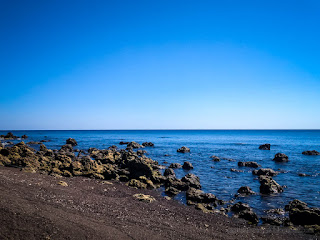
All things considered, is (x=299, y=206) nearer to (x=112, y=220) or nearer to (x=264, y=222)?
(x=264, y=222)

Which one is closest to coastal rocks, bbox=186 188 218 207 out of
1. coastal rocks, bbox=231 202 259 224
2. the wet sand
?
the wet sand

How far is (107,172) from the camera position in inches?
1169

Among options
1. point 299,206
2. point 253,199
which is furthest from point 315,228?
point 253,199

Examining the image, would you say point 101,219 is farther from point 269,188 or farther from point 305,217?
point 269,188

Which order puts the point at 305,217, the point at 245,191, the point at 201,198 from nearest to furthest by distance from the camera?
1. the point at 305,217
2. the point at 201,198
3. the point at 245,191

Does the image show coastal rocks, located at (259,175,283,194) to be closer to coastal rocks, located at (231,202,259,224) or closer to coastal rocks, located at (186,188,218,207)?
coastal rocks, located at (186,188,218,207)

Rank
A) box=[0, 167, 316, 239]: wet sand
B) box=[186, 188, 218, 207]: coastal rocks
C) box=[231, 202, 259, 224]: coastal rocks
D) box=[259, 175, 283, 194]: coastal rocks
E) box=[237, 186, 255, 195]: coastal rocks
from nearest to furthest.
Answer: box=[0, 167, 316, 239]: wet sand, box=[231, 202, 259, 224]: coastal rocks, box=[186, 188, 218, 207]: coastal rocks, box=[237, 186, 255, 195]: coastal rocks, box=[259, 175, 283, 194]: coastal rocks

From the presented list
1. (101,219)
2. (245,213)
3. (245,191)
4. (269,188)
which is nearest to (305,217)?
(245,213)

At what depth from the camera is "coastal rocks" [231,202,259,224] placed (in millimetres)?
16844

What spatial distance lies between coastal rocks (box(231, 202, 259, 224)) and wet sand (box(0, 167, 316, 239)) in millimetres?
693

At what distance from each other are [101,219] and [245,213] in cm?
1218

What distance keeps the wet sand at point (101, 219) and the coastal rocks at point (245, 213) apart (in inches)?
27.3

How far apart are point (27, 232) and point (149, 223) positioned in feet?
24.2

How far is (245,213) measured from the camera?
17328 millimetres
